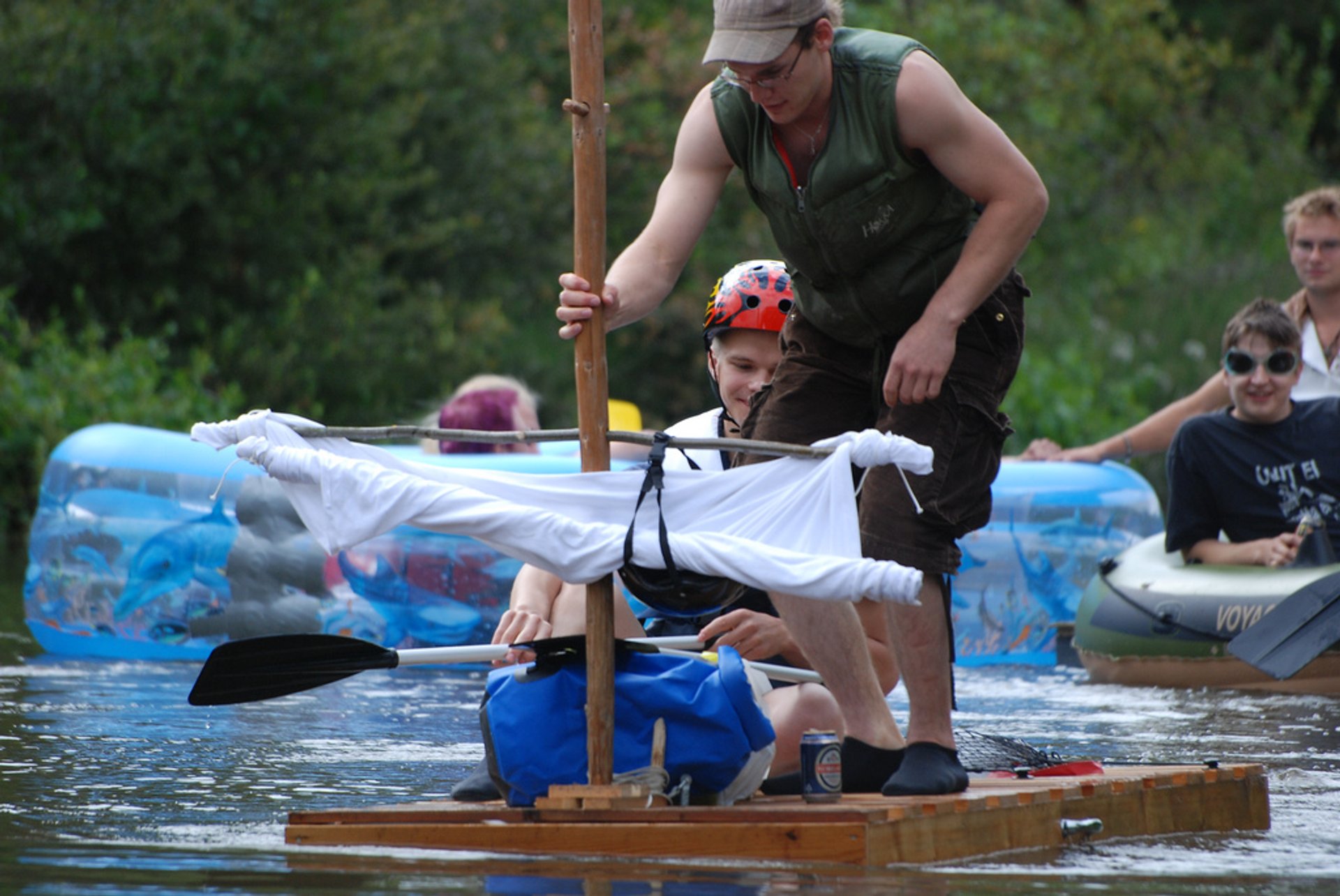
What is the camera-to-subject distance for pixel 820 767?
374 cm

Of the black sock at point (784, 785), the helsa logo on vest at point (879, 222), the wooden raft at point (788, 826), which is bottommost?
the wooden raft at point (788, 826)

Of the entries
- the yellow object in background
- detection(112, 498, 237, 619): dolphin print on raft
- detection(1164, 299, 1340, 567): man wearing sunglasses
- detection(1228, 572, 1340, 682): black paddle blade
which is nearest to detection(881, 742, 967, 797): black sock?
detection(1228, 572, 1340, 682): black paddle blade

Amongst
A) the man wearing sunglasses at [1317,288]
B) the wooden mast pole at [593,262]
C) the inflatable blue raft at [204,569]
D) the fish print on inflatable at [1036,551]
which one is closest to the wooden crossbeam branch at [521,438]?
the wooden mast pole at [593,262]

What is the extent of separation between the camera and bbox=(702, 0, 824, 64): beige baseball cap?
3742mm

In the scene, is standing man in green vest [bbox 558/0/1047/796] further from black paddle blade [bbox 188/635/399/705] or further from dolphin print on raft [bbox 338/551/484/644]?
dolphin print on raft [bbox 338/551/484/644]

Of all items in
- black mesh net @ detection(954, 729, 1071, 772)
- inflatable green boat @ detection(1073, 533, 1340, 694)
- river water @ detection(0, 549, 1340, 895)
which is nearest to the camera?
river water @ detection(0, 549, 1340, 895)

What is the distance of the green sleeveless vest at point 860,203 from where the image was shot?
388 centimetres

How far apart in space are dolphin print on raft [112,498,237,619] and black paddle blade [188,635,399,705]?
181 inches

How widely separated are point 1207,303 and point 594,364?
42.4ft

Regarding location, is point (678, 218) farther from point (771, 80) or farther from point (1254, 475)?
point (1254, 475)

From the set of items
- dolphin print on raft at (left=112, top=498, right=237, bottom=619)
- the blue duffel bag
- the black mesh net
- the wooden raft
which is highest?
dolphin print on raft at (left=112, top=498, right=237, bottom=619)

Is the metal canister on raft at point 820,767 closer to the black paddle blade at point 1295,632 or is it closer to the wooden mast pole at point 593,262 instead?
the wooden mast pole at point 593,262

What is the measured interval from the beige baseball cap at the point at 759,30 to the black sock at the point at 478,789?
1507 millimetres

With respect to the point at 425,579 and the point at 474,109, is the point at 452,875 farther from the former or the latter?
the point at 474,109
